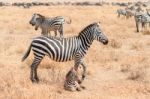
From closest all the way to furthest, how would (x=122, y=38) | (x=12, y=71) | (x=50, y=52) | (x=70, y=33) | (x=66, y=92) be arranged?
(x=66, y=92) → (x=50, y=52) → (x=12, y=71) → (x=122, y=38) → (x=70, y=33)

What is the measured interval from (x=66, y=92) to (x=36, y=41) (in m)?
1.84

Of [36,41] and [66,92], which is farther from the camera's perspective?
[36,41]

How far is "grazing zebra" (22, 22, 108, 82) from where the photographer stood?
12.4 m

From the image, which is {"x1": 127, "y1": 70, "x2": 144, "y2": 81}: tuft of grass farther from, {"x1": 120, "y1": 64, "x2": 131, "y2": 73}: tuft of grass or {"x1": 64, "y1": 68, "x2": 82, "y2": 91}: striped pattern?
{"x1": 64, "y1": 68, "x2": 82, "y2": 91}: striped pattern

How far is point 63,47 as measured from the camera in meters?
12.5

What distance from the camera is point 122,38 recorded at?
23422 mm

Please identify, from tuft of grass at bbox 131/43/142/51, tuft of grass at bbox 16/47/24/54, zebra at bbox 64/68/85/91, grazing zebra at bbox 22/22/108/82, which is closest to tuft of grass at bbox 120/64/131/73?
grazing zebra at bbox 22/22/108/82

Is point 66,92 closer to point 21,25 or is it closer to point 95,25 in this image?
point 95,25

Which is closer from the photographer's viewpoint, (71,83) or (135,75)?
(71,83)

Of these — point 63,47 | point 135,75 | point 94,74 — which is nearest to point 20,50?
point 94,74

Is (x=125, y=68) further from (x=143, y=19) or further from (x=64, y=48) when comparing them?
(x=143, y=19)

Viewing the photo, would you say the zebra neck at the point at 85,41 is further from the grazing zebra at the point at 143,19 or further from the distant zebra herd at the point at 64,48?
the grazing zebra at the point at 143,19

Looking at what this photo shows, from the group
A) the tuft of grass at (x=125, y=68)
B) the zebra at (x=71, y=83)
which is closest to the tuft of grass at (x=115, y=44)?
the tuft of grass at (x=125, y=68)

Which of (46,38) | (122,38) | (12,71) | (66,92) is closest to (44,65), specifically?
(12,71)
